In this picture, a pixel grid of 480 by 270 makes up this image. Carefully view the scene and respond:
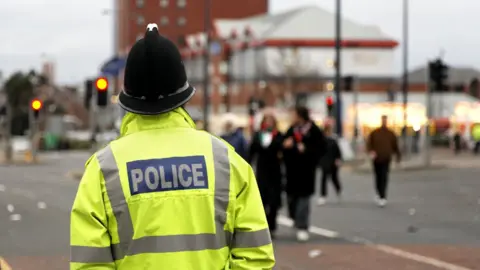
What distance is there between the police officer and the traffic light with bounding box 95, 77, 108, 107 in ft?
78.3

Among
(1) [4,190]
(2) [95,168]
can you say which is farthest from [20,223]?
(2) [95,168]

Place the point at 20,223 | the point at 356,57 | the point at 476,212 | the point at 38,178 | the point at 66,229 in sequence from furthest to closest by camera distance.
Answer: the point at 356,57 → the point at 38,178 → the point at 476,212 → the point at 20,223 → the point at 66,229

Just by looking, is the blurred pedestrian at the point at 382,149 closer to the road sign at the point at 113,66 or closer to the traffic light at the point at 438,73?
the road sign at the point at 113,66

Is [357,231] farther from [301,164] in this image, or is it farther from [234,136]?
[234,136]

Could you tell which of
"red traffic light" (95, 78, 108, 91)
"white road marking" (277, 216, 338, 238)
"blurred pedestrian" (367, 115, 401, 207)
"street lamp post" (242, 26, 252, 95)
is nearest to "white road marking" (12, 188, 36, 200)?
"red traffic light" (95, 78, 108, 91)

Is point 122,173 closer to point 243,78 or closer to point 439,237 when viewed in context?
point 439,237

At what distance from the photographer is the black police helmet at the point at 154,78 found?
169 inches

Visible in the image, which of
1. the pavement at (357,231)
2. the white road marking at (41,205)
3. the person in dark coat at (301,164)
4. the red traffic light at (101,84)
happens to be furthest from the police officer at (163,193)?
the red traffic light at (101,84)

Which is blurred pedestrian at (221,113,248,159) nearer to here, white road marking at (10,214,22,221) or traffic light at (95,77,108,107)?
white road marking at (10,214,22,221)

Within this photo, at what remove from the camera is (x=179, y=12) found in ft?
502

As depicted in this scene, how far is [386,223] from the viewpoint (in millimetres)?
19000

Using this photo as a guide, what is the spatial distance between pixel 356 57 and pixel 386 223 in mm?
100008

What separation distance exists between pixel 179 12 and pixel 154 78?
149 m

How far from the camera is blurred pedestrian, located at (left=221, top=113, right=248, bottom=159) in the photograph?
15.3 m
